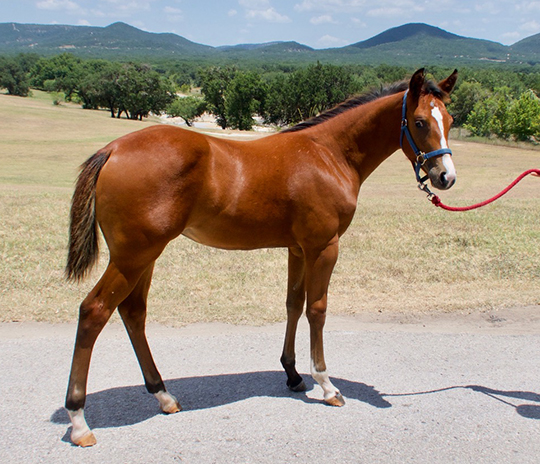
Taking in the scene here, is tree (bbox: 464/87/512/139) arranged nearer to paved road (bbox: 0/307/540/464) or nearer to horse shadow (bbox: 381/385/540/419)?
paved road (bbox: 0/307/540/464)

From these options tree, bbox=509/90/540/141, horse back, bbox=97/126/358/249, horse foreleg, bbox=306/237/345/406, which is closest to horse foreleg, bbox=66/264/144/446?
horse back, bbox=97/126/358/249

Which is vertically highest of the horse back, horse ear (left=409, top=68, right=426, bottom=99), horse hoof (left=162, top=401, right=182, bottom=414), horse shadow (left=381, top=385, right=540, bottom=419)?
horse ear (left=409, top=68, right=426, bottom=99)

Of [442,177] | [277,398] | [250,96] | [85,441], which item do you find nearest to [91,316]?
[85,441]

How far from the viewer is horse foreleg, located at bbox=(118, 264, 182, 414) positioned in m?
3.99

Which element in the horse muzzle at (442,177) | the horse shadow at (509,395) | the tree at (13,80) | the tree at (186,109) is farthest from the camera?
the tree at (186,109)

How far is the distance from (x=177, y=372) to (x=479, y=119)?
66.5 metres

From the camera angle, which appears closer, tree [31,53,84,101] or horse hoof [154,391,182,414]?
horse hoof [154,391,182,414]

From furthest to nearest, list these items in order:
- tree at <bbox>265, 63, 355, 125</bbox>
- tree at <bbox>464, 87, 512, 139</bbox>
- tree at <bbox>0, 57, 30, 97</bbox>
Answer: tree at <bbox>0, 57, 30, 97</bbox> → tree at <bbox>464, 87, 512, 139</bbox> → tree at <bbox>265, 63, 355, 125</bbox>

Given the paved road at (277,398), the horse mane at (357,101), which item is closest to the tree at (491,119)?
the paved road at (277,398)

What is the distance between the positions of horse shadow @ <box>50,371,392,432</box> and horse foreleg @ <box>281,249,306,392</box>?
119 millimetres

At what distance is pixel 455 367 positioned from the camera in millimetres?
4797

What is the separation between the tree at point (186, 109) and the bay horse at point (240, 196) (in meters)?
78.3

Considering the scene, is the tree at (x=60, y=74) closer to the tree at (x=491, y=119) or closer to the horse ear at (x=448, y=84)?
the tree at (x=491, y=119)

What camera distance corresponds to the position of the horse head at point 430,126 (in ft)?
12.8
